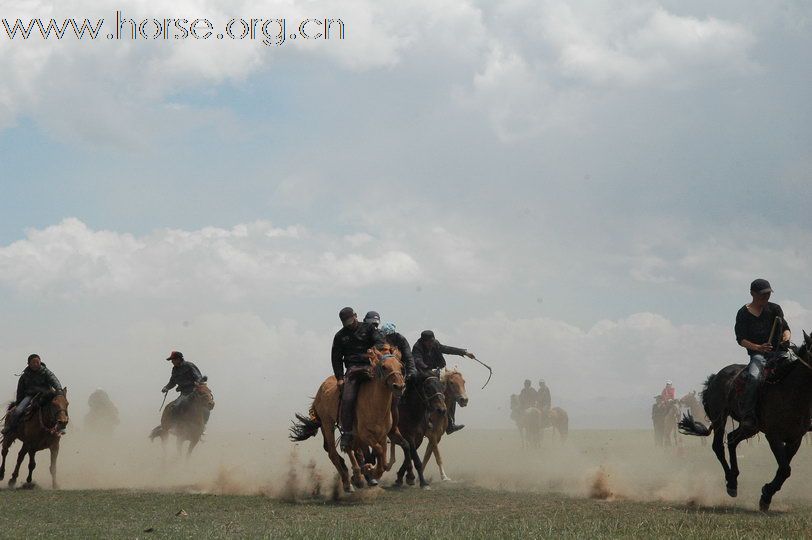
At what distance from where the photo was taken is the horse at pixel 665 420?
44.9 metres

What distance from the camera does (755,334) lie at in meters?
14.3

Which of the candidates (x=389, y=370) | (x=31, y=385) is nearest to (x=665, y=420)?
(x=31, y=385)

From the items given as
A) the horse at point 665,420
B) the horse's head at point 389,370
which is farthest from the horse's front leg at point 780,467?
the horse at point 665,420

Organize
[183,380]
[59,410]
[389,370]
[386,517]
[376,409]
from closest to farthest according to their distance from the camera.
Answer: [386,517] → [389,370] → [376,409] → [59,410] → [183,380]

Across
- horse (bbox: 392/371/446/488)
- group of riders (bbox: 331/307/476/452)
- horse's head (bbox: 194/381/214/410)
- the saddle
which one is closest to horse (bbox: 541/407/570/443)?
horse's head (bbox: 194/381/214/410)

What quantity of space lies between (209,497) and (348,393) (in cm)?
330

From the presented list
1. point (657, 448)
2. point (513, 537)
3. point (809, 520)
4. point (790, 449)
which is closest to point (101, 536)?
point (513, 537)

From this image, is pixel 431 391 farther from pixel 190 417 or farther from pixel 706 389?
pixel 190 417

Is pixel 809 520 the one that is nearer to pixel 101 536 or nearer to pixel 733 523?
pixel 733 523

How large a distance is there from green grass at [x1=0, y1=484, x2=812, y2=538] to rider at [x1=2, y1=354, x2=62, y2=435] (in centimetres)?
380

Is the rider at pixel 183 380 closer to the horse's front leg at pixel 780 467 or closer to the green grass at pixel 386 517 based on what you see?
the green grass at pixel 386 517

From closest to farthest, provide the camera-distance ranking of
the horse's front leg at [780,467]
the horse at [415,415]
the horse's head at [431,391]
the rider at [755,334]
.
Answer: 1. the horse's front leg at [780,467]
2. the rider at [755,334]
3. the horse's head at [431,391]
4. the horse at [415,415]

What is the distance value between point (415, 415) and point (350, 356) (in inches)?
159

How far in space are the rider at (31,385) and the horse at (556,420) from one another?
28.3 m
